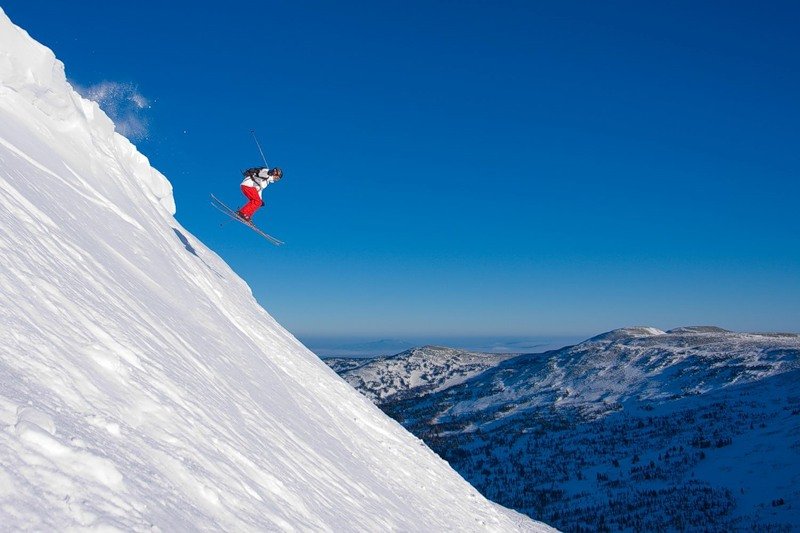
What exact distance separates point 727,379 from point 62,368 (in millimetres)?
90302

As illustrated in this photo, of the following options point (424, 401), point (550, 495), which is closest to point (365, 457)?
point (550, 495)

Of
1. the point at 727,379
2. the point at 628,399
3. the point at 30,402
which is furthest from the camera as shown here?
the point at 628,399

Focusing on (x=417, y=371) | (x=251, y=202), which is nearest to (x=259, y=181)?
(x=251, y=202)

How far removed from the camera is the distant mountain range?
121ft

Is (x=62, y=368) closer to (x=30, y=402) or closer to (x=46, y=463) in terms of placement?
(x=30, y=402)

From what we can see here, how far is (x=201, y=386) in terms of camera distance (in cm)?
707

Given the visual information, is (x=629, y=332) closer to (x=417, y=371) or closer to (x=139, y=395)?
(x=417, y=371)

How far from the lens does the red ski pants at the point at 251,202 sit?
19062 mm

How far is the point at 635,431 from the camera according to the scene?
6325 centimetres

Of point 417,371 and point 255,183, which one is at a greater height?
point 255,183

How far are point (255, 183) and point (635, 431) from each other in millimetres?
61084

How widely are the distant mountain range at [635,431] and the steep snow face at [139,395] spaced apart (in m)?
26.9

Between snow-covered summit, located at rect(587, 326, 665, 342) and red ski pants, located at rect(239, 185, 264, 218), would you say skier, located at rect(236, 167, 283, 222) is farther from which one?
snow-covered summit, located at rect(587, 326, 665, 342)

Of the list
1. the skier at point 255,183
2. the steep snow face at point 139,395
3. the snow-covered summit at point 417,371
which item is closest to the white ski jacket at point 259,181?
the skier at point 255,183
